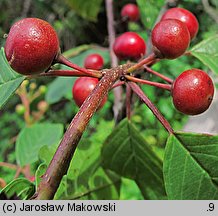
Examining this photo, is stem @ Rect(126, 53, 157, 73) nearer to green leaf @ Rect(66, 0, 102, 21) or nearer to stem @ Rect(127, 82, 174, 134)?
stem @ Rect(127, 82, 174, 134)

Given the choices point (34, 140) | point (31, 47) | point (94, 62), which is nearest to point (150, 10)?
point (94, 62)

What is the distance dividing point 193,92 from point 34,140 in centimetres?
90

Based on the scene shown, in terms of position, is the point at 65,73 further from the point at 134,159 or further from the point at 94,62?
the point at 94,62

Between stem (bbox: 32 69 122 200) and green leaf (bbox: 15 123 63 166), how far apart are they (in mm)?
853

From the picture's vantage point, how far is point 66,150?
1.82 ft

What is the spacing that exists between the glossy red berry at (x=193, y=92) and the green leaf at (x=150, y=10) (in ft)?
1.91

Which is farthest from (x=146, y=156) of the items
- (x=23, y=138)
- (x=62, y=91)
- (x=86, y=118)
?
(x=62, y=91)

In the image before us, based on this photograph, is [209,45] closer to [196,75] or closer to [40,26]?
[196,75]

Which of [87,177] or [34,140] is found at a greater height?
[34,140]

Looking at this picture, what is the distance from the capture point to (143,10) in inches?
51.3

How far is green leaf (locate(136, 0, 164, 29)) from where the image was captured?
51.1 inches

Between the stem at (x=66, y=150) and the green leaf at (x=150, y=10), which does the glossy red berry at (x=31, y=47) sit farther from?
the green leaf at (x=150, y=10)

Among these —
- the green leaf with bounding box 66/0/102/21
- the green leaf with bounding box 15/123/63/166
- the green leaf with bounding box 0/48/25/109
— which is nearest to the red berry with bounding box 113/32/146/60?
the green leaf with bounding box 0/48/25/109

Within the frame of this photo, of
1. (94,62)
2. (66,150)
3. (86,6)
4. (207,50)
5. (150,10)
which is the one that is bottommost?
(66,150)
